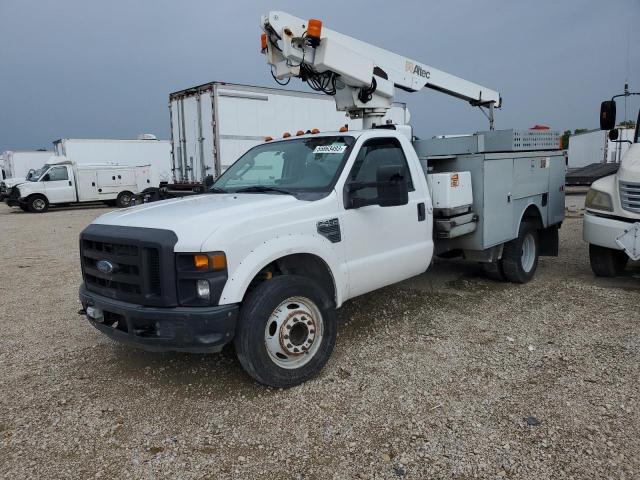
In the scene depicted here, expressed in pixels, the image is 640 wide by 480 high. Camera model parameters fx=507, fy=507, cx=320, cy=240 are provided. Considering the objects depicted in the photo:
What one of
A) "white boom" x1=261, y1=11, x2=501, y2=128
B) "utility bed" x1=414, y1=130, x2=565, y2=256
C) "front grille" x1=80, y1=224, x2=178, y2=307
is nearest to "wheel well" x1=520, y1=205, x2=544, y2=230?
"utility bed" x1=414, y1=130, x2=565, y2=256

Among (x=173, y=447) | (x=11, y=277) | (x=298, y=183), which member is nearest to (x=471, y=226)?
(x=298, y=183)

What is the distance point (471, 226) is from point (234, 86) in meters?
10.5

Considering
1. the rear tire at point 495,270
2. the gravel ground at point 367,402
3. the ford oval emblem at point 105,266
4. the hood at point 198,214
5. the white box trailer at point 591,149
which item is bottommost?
the gravel ground at point 367,402

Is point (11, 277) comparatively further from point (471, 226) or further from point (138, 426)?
point (471, 226)

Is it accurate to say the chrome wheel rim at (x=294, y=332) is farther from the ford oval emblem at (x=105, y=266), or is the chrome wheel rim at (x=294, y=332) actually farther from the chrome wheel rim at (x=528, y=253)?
the chrome wheel rim at (x=528, y=253)

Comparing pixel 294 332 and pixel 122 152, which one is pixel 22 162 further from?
pixel 294 332

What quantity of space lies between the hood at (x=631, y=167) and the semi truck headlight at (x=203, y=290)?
5.20 m

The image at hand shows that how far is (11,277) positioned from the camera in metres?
8.14

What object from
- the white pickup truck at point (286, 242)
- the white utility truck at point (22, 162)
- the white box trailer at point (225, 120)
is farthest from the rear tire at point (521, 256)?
the white utility truck at point (22, 162)

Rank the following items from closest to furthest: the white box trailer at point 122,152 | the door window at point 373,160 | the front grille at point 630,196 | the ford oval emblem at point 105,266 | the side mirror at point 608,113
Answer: the ford oval emblem at point 105,266, the door window at point 373,160, the front grille at point 630,196, the side mirror at point 608,113, the white box trailer at point 122,152

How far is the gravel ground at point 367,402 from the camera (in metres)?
2.92

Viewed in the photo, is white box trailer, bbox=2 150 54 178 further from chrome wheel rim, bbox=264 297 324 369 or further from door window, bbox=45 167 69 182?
chrome wheel rim, bbox=264 297 324 369

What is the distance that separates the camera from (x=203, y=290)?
3.30 m

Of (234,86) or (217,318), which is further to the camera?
(234,86)
